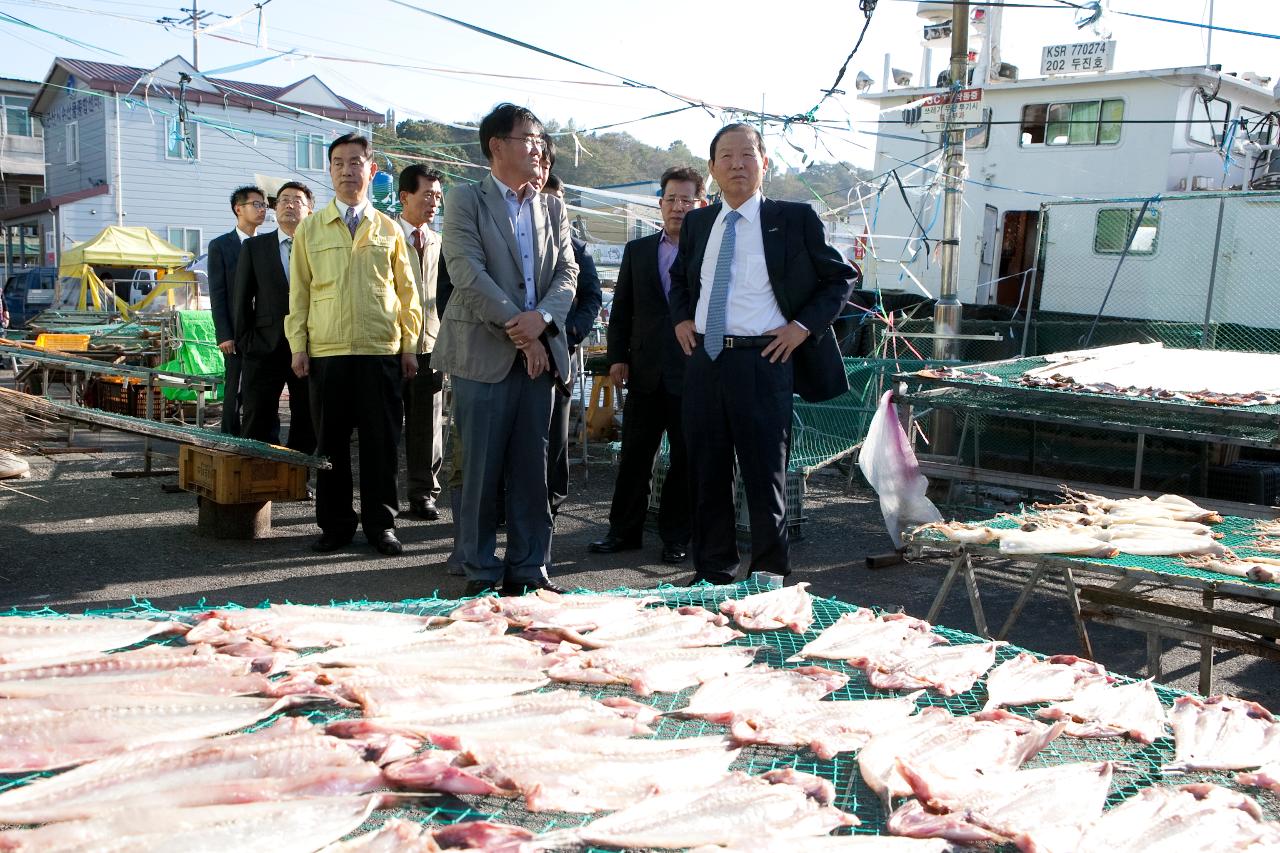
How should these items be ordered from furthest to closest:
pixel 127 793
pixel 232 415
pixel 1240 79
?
pixel 1240 79
pixel 232 415
pixel 127 793

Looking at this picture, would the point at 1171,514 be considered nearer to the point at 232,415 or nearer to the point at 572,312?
the point at 572,312

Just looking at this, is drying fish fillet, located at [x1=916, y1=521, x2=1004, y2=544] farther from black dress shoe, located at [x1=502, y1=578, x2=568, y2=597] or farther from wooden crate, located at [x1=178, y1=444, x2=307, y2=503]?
wooden crate, located at [x1=178, y1=444, x2=307, y2=503]

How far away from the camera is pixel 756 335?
205 inches

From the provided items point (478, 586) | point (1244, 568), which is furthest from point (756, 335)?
point (1244, 568)

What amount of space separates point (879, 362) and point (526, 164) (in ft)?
14.5

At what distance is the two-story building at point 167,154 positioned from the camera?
103 ft

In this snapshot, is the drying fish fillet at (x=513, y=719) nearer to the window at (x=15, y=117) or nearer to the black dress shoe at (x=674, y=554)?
the black dress shoe at (x=674, y=554)

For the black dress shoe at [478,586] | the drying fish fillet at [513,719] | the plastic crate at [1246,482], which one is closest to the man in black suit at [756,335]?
the black dress shoe at [478,586]

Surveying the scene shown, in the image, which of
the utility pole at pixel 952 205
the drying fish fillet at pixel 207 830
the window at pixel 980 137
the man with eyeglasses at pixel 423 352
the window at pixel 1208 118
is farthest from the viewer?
the window at pixel 980 137

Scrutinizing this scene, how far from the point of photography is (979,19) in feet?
53.9

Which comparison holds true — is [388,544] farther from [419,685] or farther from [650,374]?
[419,685]

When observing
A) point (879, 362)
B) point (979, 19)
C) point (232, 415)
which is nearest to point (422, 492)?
point (232, 415)

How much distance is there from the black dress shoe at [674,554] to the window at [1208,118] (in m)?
13.7

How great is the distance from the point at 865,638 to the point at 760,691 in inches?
26.9
